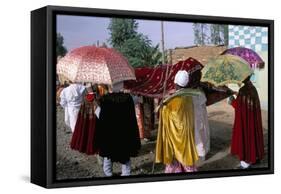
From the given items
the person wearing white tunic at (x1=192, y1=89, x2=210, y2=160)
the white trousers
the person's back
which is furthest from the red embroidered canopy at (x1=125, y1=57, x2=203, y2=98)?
the white trousers

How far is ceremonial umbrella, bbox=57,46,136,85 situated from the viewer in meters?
5.97

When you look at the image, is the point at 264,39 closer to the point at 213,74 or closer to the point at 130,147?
the point at 213,74

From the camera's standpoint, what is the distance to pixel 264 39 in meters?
7.02

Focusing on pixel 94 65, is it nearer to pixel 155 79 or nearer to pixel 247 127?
pixel 155 79

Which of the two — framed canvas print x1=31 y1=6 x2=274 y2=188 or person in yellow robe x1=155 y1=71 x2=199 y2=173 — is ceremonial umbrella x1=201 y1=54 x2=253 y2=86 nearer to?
framed canvas print x1=31 y1=6 x2=274 y2=188

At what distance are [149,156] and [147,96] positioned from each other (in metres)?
0.50

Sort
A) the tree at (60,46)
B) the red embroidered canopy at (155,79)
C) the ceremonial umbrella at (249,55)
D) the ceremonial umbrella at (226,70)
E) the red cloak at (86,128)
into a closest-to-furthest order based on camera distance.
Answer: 1. the tree at (60,46)
2. the red cloak at (86,128)
3. the red embroidered canopy at (155,79)
4. the ceremonial umbrella at (226,70)
5. the ceremonial umbrella at (249,55)

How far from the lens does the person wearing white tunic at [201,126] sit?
6.57 m

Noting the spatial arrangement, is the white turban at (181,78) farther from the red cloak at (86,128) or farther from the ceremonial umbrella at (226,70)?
the red cloak at (86,128)

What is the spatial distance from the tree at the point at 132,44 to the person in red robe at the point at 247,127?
3.12 ft

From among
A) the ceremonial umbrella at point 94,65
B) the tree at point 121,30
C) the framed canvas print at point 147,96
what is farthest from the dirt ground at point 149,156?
the tree at point 121,30

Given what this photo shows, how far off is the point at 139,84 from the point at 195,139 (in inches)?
28.3

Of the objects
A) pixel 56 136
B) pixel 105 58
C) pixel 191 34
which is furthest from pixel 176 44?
pixel 56 136

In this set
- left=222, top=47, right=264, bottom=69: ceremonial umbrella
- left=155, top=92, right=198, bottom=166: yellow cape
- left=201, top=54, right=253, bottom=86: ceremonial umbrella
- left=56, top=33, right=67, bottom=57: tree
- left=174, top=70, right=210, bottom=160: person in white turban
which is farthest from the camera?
left=222, top=47, right=264, bottom=69: ceremonial umbrella
